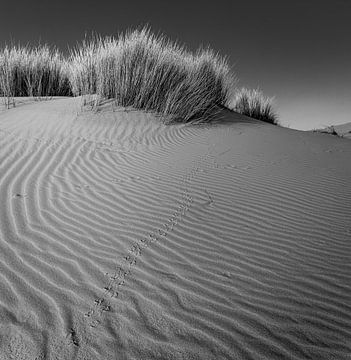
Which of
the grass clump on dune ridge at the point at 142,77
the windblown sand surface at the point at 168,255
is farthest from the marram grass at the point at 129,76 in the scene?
the windblown sand surface at the point at 168,255

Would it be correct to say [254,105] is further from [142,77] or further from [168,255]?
[168,255]

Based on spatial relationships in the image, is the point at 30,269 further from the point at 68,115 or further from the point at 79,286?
the point at 68,115

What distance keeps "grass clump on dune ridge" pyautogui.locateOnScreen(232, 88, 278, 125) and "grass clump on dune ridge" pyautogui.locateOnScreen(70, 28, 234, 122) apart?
453 centimetres

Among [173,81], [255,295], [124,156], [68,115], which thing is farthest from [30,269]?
[173,81]

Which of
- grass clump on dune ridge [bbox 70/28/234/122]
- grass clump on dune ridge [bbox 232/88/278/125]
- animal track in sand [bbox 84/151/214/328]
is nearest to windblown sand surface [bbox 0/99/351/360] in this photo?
animal track in sand [bbox 84/151/214/328]

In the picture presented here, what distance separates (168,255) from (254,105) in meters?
12.3

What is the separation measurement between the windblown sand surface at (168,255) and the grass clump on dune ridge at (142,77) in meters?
2.77

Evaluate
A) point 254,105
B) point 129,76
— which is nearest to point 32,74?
point 129,76

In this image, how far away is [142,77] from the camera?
7891 mm

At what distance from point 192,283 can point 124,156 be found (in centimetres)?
310

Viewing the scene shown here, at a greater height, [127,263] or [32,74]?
[32,74]

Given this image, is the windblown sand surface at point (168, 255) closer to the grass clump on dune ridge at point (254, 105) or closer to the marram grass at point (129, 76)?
the marram grass at point (129, 76)

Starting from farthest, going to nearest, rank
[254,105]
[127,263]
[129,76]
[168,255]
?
[254,105], [129,76], [168,255], [127,263]

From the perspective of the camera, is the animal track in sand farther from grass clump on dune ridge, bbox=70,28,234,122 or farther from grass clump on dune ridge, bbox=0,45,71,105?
grass clump on dune ridge, bbox=0,45,71,105
